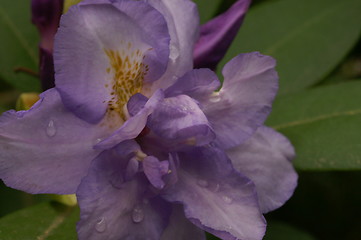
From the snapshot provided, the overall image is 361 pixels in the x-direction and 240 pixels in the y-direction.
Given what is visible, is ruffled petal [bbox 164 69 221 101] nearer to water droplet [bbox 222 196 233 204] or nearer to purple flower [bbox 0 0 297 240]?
purple flower [bbox 0 0 297 240]

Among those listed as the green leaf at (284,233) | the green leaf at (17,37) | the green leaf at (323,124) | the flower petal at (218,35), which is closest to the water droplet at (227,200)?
the flower petal at (218,35)

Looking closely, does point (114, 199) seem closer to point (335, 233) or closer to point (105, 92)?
point (105, 92)

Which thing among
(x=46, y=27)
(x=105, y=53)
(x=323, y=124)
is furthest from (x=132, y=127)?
(x=323, y=124)

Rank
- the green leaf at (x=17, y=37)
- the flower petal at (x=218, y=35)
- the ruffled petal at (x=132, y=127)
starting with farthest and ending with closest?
the green leaf at (x=17, y=37) < the flower petal at (x=218, y=35) < the ruffled petal at (x=132, y=127)

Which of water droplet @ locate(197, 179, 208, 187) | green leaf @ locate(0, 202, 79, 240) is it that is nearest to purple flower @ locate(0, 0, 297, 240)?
water droplet @ locate(197, 179, 208, 187)

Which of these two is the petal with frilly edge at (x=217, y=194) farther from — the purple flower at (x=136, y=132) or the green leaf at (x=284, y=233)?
the green leaf at (x=284, y=233)

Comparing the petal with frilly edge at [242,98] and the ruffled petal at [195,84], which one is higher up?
the ruffled petal at [195,84]

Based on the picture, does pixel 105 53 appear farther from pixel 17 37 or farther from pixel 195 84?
pixel 17 37
